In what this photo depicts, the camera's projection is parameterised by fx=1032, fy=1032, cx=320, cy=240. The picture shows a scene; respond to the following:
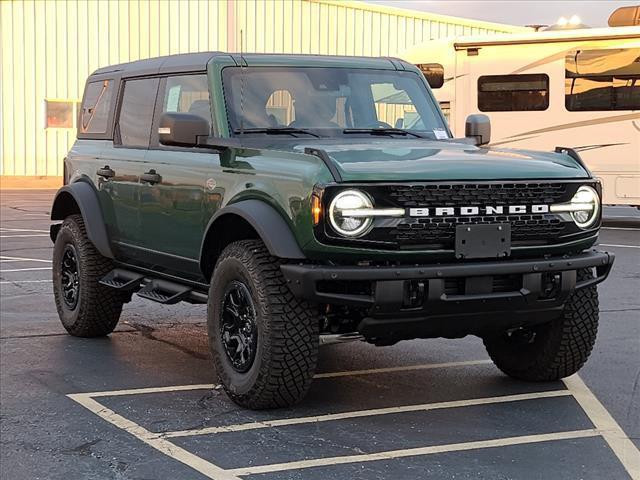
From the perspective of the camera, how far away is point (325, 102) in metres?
6.66

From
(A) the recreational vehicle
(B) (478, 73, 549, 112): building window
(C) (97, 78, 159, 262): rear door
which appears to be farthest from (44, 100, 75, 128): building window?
(C) (97, 78, 159, 262): rear door

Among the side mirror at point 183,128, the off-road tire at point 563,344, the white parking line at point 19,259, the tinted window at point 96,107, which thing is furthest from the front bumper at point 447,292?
the white parking line at point 19,259

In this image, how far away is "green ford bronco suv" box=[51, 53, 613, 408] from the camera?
17.0 feet

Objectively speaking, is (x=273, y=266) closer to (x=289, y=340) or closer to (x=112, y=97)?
(x=289, y=340)

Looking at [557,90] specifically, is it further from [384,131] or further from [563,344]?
[563,344]

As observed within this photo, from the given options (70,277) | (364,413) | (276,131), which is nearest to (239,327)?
(364,413)

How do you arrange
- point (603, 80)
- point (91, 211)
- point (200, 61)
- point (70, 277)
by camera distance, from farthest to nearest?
point (603, 80) < point (70, 277) < point (91, 211) < point (200, 61)

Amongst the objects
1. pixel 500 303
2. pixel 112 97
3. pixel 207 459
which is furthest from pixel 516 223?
pixel 112 97

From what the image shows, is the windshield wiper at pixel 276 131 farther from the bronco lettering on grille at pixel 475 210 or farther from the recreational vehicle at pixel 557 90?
the recreational vehicle at pixel 557 90

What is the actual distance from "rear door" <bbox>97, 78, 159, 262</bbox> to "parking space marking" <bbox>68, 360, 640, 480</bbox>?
1413 mm

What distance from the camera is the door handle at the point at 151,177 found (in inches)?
265

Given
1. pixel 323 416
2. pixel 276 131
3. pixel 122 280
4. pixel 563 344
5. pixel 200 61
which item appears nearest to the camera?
pixel 323 416

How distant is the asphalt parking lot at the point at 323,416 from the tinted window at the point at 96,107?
163 cm

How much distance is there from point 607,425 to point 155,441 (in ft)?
7.64
